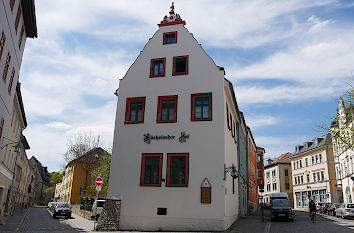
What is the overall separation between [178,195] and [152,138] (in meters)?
4.16

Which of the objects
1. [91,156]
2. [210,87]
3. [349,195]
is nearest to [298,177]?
[349,195]

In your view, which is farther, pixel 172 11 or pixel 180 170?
pixel 172 11

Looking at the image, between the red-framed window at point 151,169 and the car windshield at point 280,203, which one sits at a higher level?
the red-framed window at point 151,169

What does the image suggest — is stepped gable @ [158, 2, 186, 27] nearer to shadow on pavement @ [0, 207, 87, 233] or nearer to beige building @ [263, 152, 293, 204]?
shadow on pavement @ [0, 207, 87, 233]

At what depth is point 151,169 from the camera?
1972 cm

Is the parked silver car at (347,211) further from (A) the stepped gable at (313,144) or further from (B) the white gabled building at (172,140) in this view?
(A) the stepped gable at (313,144)

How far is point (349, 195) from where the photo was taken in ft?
152

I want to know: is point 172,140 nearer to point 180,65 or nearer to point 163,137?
point 163,137

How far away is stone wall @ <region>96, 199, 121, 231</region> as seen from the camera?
19156mm

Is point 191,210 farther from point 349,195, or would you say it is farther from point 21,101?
point 349,195

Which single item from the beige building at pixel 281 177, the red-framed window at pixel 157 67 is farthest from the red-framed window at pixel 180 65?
the beige building at pixel 281 177

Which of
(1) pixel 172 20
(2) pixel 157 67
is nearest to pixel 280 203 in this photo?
(2) pixel 157 67

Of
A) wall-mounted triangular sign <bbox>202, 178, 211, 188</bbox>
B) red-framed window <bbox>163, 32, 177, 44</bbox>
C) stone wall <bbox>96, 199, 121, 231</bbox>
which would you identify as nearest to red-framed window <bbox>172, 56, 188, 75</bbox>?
red-framed window <bbox>163, 32, 177, 44</bbox>

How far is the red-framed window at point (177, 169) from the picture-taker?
18891 mm
